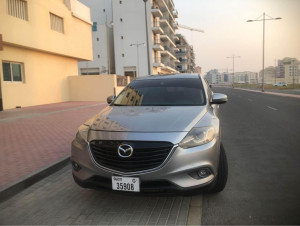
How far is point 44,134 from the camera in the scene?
869 cm

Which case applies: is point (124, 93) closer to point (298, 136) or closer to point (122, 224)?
point (122, 224)

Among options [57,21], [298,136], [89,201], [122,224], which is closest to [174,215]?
[122,224]

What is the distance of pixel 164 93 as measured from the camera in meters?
4.85

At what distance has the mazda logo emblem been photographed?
10.4 ft

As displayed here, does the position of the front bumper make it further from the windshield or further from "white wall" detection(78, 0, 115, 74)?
"white wall" detection(78, 0, 115, 74)

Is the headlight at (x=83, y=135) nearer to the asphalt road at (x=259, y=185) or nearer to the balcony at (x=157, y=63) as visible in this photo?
the asphalt road at (x=259, y=185)

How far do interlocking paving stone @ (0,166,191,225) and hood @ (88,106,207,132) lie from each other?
78cm

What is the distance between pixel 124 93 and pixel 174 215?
2557 millimetres

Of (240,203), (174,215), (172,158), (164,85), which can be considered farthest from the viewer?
(164,85)

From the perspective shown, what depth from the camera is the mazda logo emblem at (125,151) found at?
125 inches

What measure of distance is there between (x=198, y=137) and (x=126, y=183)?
0.98 m

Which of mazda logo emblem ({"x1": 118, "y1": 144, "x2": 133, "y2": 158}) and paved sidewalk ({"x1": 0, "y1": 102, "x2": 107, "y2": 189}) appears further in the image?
paved sidewalk ({"x1": 0, "y1": 102, "x2": 107, "y2": 189})

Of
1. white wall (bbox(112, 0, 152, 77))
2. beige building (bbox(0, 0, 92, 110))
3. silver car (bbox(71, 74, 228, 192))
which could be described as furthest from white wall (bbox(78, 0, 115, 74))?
silver car (bbox(71, 74, 228, 192))

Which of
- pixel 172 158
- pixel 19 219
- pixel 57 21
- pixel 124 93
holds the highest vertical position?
pixel 57 21
